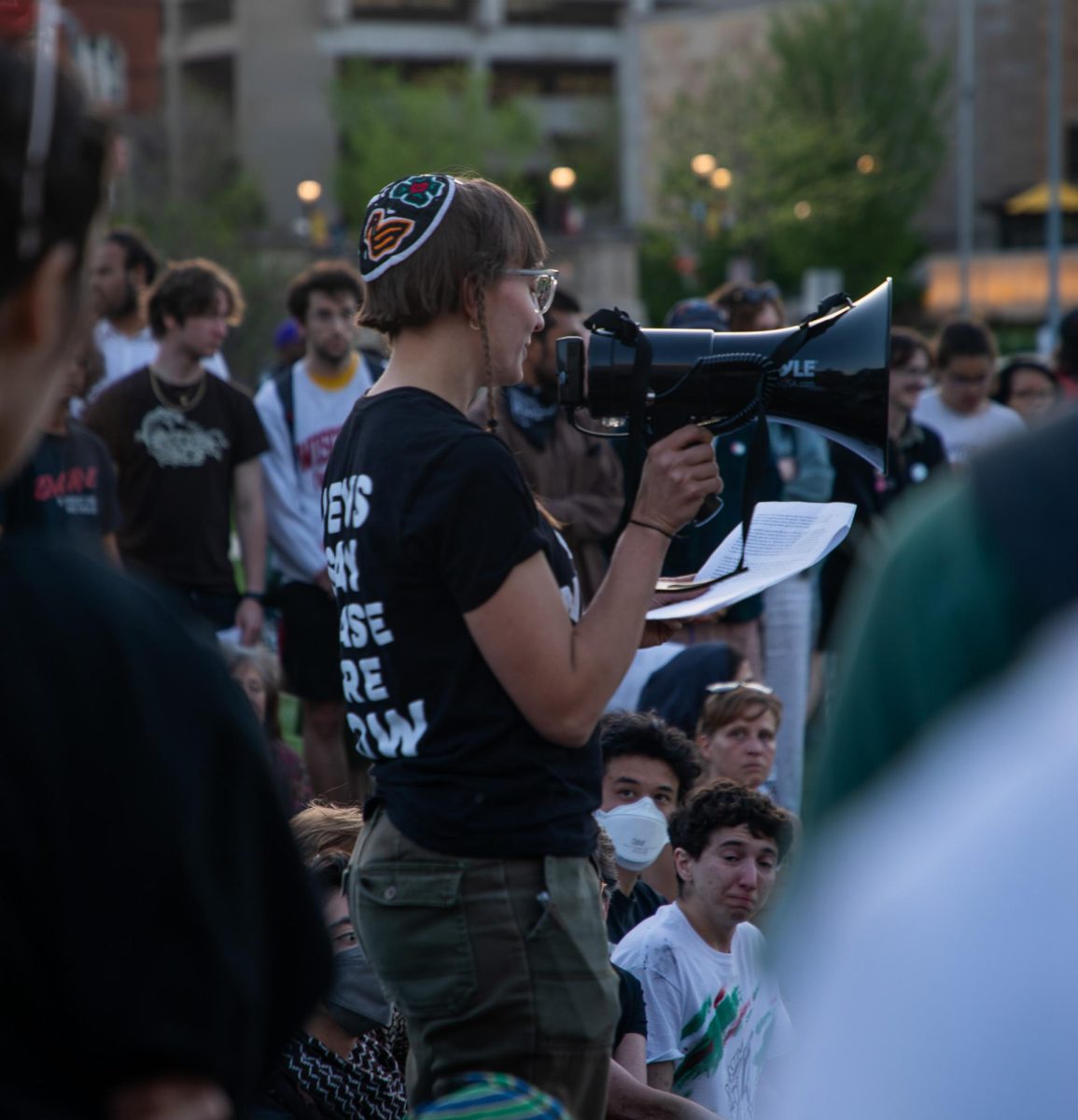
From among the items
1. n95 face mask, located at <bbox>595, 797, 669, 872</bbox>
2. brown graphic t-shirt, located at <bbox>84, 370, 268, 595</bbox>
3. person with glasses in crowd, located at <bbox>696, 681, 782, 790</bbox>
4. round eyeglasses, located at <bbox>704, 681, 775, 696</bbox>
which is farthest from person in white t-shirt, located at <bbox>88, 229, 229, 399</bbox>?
n95 face mask, located at <bbox>595, 797, 669, 872</bbox>

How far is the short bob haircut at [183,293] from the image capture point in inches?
257

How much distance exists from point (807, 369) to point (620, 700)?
3.62 m

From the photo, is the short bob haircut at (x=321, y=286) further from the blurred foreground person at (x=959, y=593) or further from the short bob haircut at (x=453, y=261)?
the blurred foreground person at (x=959, y=593)

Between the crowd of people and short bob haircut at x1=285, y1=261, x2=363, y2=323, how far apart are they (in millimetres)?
1183

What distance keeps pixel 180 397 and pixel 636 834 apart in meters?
3.09

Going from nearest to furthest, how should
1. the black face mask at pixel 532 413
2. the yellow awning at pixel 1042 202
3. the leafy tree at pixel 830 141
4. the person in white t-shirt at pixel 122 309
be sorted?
the black face mask at pixel 532 413 → the person in white t-shirt at pixel 122 309 → the leafy tree at pixel 830 141 → the yellow awning at pixel 1042 202

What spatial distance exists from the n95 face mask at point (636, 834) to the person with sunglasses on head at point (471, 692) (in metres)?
1.84

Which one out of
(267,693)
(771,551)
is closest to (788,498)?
(267,693)

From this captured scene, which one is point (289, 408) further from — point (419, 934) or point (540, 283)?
point (419, 934)

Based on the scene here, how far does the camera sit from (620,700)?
615 cm

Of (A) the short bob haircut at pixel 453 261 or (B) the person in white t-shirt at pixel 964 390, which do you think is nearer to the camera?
(A) the short bob haircut at pixel 453 261

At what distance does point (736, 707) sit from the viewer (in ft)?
17.7

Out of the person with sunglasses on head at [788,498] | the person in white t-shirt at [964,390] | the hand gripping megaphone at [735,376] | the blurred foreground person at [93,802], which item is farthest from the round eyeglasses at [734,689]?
the blurred foreground person at [93,802]

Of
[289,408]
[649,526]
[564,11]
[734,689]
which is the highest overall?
[564,11]
